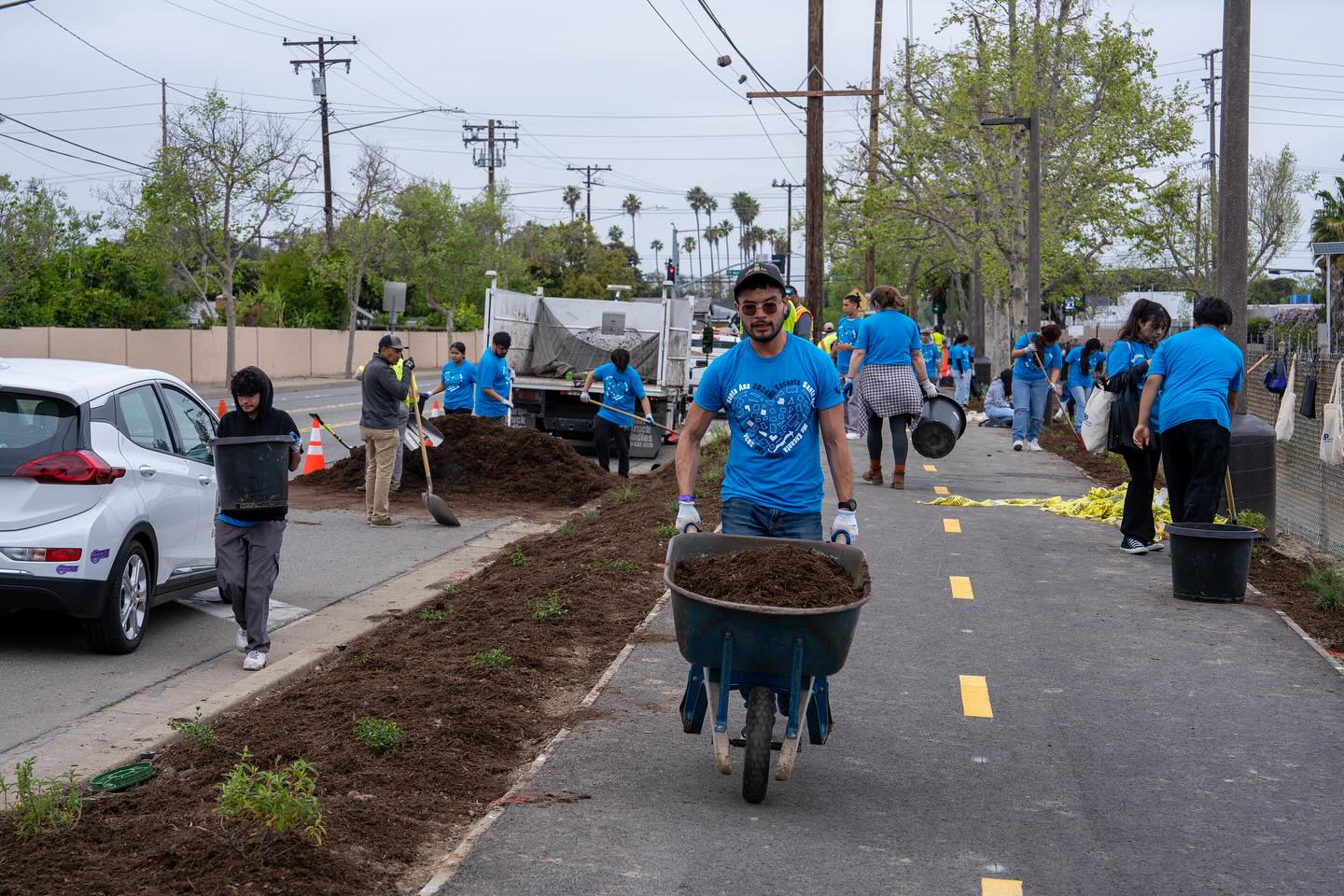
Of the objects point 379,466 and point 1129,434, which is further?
point 379,466

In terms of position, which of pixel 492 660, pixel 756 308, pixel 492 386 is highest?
pixel 756 308

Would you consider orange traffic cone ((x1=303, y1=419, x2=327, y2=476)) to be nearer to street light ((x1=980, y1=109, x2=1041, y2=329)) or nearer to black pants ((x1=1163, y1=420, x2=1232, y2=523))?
black pants ((x1=1163, y1=420, x2=1232, y2=523))

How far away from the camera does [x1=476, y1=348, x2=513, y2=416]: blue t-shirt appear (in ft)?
60.8

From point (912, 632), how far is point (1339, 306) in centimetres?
3712

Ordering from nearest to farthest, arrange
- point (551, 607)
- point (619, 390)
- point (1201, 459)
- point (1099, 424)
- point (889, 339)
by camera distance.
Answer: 1. point (551, 607)
2. point (1201, 459)
3. point (1099, 424)
4. point (889, 339)
5. point (619, 390)

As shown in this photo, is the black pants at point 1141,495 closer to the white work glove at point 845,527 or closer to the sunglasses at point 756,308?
the white work glove at point 845,527

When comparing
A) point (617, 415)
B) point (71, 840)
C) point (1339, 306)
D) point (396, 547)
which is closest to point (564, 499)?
point (617, 415)

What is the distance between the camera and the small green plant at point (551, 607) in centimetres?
885

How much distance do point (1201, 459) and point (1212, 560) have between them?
32.4 inches

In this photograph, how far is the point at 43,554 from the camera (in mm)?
7863

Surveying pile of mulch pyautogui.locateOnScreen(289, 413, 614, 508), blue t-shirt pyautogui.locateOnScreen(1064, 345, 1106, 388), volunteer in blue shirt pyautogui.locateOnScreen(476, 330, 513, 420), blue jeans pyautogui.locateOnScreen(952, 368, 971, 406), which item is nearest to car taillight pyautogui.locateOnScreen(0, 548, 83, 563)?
pile of mulch pyautogui.locateOnScreen(289, 413, 614, 508)

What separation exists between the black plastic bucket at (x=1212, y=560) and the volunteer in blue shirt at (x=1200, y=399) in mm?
441

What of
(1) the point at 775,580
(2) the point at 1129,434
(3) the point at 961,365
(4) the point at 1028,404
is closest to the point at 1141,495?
(2) the point at 1129,434

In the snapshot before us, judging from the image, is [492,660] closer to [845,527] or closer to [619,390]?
[845,527]
